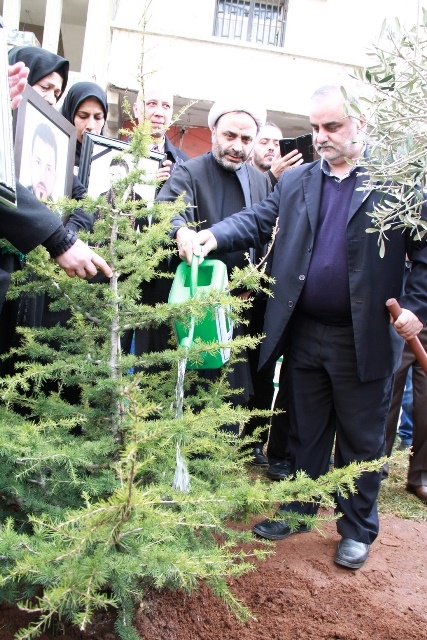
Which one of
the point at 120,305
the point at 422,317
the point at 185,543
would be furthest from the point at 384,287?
the point at 185,543

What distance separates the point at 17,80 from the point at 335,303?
1.63 metres

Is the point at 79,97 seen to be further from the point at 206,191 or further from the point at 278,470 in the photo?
the point at 278,470

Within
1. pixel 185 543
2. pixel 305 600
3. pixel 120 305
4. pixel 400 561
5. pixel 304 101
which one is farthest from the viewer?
pixel 304 101

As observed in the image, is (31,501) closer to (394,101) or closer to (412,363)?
(394,101)

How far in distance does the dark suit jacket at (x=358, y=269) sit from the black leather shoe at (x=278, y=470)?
1.07 meters

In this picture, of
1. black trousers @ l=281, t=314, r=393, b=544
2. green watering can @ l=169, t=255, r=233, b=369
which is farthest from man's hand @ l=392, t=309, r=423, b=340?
green watering can @ l=169, t=255, r=233, b=369

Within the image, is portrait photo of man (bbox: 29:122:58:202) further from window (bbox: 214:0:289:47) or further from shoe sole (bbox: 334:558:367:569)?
window (bbox: 214:0:289:47)

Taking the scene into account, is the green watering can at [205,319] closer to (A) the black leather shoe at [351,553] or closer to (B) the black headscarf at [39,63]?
(A) the black leather shoe at [351,553]

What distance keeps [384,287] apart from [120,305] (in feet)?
3.99

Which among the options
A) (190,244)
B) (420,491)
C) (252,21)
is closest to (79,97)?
(190,244)

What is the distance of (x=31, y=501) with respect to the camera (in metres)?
1.98

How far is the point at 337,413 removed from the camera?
2998mm

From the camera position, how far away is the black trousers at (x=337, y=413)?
9.53ft

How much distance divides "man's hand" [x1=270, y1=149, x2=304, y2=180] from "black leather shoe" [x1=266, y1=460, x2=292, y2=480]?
1.82 m
